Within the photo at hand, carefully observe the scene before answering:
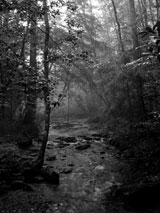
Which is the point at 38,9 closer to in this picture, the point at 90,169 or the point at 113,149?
the point at 90,169

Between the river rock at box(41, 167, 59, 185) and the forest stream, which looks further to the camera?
the river rock at box(41, 167, 59, 185)

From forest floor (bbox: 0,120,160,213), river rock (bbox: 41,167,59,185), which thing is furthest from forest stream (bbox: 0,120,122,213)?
river rock (bbox: 41,167,59,185)

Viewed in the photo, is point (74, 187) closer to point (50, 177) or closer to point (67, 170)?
point (50, 177)

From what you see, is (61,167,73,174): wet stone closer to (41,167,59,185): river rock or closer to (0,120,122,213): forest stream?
(0,120,122,213): forest stream

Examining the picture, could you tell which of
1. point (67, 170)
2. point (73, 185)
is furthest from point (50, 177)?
point (67, 170)

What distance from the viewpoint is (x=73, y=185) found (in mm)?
7145

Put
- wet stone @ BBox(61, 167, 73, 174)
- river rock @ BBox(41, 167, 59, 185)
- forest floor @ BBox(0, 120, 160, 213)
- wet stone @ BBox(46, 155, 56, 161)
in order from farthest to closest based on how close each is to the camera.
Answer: wet stone @ BBox(46, 155, 56, 161)
wet stone @ BBox(61, 167, 73, 174)
river rock @ BBox(41, 167, 59, 185)
forest floor @ BBox(0, 120, 160, 213)

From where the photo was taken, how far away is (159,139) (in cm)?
862

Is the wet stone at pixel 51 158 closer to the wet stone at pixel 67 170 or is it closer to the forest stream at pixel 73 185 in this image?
the forest stream at pixel 73 185

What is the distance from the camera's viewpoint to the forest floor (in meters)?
5.45

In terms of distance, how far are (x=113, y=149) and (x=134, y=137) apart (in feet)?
5.49

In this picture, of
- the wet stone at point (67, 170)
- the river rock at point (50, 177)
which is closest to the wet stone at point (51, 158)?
the wet stone at point (67, 170)

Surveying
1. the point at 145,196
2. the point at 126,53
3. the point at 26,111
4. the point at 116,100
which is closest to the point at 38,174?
the point at 145,196

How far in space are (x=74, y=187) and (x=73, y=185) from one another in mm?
158
